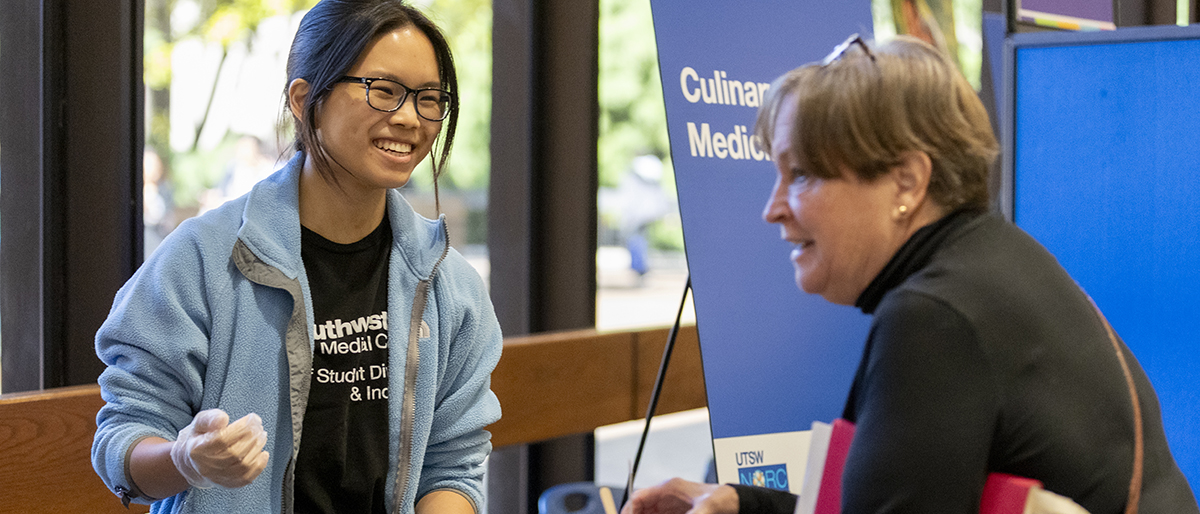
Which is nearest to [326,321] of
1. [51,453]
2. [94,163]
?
[51,453]

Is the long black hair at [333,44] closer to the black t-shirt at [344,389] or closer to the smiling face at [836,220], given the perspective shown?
the black t-shirt at [344,389]

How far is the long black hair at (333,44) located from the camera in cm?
168

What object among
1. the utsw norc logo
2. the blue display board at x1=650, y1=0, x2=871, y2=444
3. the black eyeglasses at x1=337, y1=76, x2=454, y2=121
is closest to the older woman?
the black eyeglasses at x1=337, y1=76, x2=454, y2=121

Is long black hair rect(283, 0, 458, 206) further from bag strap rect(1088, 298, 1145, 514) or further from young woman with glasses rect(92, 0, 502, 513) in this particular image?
bag strap rect(1088, 298, 1145, 514)

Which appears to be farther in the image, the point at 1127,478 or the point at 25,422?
the point at 25,422

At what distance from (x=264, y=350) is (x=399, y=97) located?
1.57 ft

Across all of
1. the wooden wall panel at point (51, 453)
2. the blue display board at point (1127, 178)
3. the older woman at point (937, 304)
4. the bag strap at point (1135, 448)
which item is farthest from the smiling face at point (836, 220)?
the blue display board at point (1127, 178)

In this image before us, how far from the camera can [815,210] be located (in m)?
1.23

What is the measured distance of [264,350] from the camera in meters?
1.64

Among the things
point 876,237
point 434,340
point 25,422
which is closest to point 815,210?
point 876,237

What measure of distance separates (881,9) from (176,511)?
3.38 meters

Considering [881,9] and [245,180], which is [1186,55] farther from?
[245,180]

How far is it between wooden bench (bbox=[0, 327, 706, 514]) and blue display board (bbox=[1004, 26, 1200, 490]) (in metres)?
1.24

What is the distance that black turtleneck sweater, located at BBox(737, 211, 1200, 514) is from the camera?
3.33 feet
